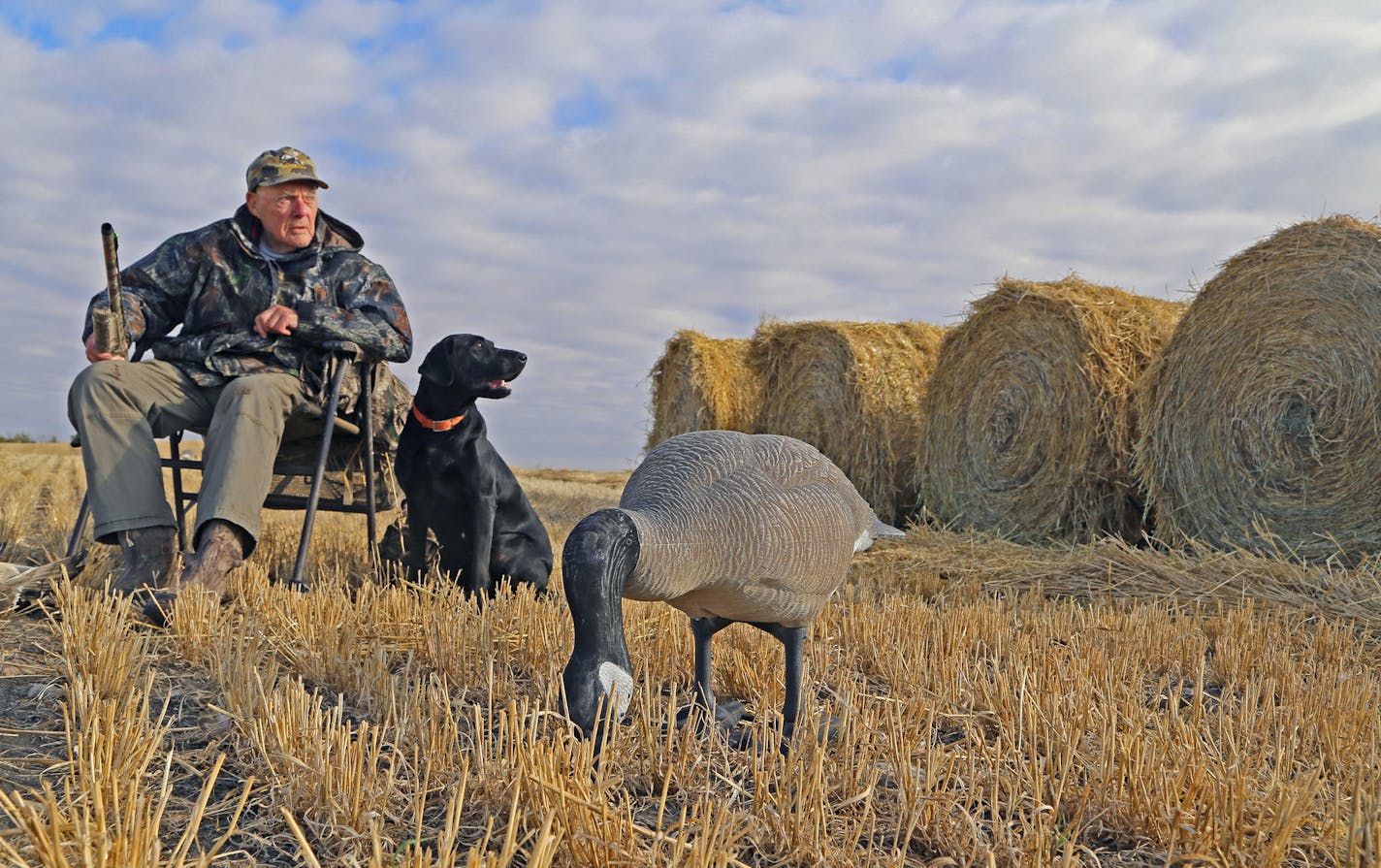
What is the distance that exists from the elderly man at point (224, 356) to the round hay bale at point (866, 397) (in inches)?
179

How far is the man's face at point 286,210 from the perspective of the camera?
497 centimetres

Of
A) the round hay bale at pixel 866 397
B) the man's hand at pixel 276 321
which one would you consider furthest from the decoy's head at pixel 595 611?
the round hay bale at pixel 866 397

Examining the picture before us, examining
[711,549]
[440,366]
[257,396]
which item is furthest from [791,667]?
[257,396]

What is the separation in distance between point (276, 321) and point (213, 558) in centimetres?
118

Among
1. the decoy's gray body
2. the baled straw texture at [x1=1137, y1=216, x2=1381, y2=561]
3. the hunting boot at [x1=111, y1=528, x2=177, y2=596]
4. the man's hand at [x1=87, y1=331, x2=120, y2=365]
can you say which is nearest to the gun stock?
the man's hand at [x1=87, y1=331, x2=120, y2=365]

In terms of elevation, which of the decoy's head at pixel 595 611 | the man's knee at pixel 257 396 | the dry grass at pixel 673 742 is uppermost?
the man's knee at pixel 257 396

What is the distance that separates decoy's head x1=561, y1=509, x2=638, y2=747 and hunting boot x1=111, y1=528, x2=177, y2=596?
3.07 meters

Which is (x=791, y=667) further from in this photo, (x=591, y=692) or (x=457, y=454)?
(x=457, y=454)

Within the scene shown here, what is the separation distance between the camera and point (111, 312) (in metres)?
4.62

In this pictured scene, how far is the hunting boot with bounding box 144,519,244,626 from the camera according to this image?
408cm

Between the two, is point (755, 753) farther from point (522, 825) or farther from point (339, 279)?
point (339, 279)

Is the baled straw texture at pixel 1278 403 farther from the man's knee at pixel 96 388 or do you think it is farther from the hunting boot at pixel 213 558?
the man's knee at pixel 96 388

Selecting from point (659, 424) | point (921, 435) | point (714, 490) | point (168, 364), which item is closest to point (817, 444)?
point (921, 435)

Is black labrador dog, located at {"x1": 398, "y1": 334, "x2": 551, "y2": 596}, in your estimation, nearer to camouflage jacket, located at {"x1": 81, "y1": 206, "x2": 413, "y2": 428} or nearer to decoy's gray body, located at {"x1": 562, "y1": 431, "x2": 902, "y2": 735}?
camouflage jacket, located at {"x1": 81, "y1": 206, "x2": 413, "y2": 428}
